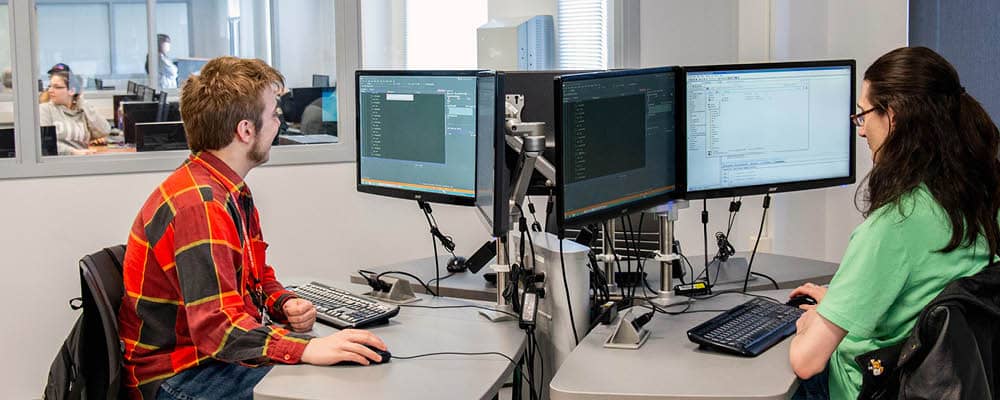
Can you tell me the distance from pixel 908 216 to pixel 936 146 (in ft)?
0.59

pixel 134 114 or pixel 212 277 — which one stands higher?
pixel 134 114

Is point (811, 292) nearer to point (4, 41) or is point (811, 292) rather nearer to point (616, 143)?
point (616, 143)

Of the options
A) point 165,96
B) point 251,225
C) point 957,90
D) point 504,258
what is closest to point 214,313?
point 251,225

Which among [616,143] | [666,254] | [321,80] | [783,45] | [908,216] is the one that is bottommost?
[666,254]

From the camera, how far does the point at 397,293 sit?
8.46 ft

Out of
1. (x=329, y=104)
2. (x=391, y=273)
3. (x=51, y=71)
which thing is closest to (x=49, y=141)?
(x=51, y=71)

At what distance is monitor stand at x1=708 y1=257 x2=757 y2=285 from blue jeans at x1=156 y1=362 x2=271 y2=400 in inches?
50.7

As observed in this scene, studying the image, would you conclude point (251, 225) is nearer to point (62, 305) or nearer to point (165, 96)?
point (62, 305)

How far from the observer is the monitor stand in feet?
9.17

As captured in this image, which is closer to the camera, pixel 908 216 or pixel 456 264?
pixel 908 216

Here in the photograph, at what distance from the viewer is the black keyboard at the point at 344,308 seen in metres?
2.32

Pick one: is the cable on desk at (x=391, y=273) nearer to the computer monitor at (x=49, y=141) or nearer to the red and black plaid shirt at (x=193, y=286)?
the red and black plaid shirt at (x=193, y=286)

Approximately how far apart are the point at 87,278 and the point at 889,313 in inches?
62.9

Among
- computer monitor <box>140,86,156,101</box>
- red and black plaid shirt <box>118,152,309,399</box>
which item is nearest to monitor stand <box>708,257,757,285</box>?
red and black plaid shirt <box>118,152,309,399</box>
